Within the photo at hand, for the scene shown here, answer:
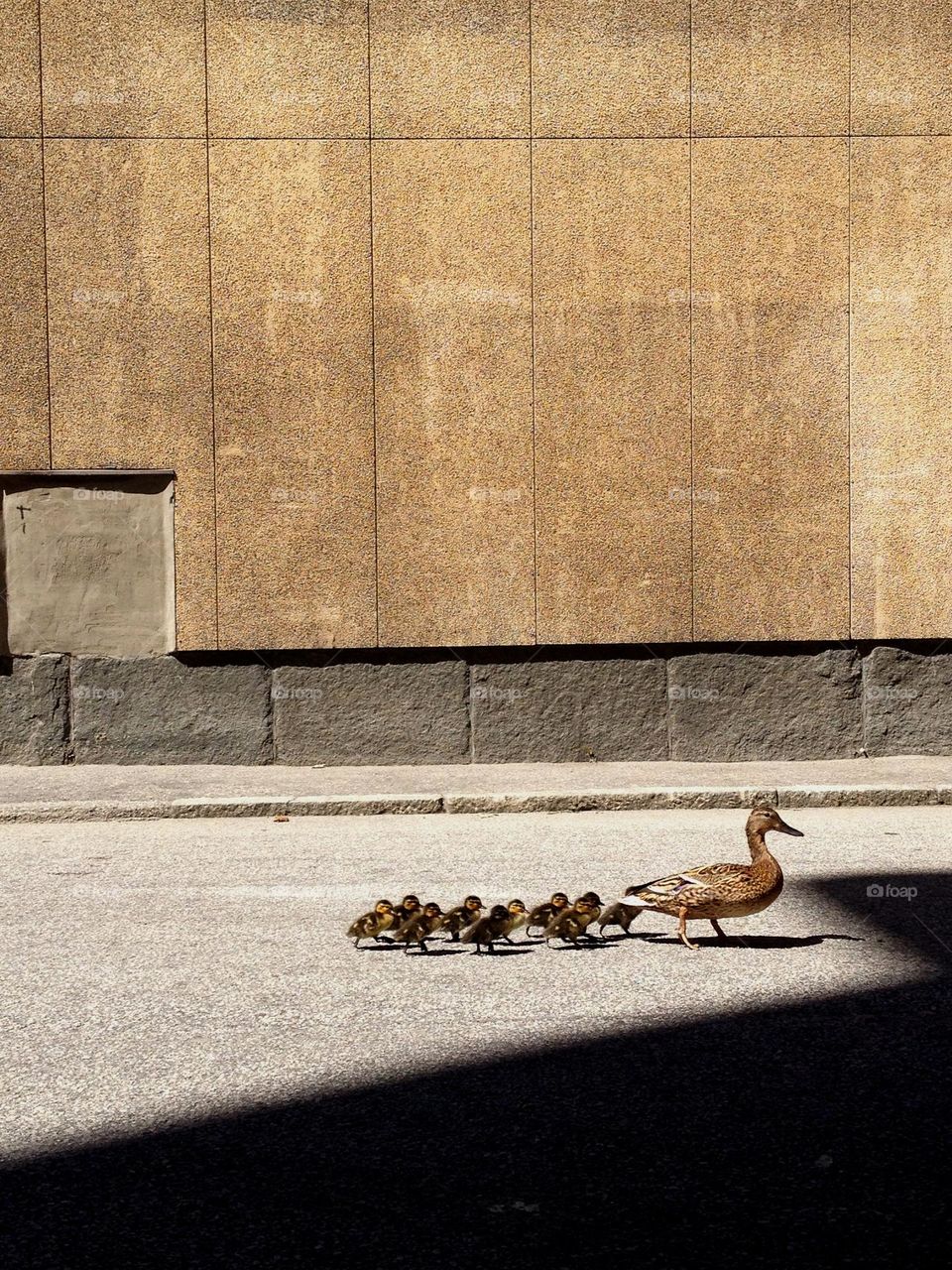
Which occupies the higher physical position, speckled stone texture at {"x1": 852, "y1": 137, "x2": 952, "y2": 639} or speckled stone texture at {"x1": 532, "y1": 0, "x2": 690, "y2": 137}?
speckled stone texture at {"x1": 532, "y1": 0, "x2": 690, "y2": 137}

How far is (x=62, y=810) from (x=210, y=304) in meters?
4.15

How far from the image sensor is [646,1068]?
4898 mm

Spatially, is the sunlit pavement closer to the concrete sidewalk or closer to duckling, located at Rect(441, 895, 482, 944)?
duckling, located at Rect(441, 895, 482, 944)

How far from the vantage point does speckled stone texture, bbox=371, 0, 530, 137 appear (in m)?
12.0

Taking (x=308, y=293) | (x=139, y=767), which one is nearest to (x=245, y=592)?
(x=139, y=767)

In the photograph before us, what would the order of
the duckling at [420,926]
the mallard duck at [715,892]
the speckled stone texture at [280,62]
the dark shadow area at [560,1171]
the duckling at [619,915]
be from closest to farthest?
1. the dark shadow area at [560,1171]
2. the mallard duck at [715,892]
3. the duckling at [420,926]
4. the duckling at [619,915]
5. the speckled stone texture at [280,62]

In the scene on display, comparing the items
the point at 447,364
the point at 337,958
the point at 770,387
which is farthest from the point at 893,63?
the point at 337,958

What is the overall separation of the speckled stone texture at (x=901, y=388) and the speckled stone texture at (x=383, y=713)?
3305mm

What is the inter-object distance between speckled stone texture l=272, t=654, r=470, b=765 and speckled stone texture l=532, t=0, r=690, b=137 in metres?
4.34

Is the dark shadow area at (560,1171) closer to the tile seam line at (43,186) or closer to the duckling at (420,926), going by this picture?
the duckling at (420,926)

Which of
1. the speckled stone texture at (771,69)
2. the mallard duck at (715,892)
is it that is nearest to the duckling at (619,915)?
the mallard duck at (715,892)

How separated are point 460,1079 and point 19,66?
384 inches

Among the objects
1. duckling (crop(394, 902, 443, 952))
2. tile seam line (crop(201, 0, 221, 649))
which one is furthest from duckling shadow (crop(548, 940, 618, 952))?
tile seam line (crop(201, 0, 221, 649))

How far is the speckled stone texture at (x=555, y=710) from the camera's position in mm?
12180
